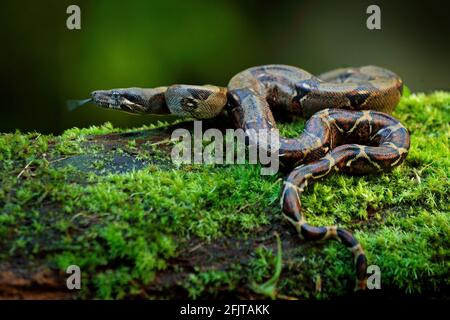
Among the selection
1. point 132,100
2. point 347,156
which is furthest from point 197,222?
point 132,100

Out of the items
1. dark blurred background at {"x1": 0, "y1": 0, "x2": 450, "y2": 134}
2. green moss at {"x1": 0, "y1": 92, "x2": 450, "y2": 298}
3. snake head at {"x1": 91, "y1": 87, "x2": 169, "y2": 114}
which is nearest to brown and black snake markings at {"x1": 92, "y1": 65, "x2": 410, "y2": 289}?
snake head at {"x1": 91, "y1": 87, "x2": 169, "y2": 114}

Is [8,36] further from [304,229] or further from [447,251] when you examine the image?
[447,251]

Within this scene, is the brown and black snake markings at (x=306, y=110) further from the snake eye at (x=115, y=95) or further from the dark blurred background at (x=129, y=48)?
the dark blurred background at (x=129, y=48)

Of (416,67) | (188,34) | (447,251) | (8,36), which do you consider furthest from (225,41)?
(447,251)

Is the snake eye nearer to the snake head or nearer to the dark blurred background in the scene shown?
the snake head

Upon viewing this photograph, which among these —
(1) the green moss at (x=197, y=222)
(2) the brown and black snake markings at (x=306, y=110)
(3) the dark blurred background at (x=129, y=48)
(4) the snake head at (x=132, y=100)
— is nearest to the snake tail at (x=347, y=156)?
(2) the brown and black snake markings at (x=306, y=110)

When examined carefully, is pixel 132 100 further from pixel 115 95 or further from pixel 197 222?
pixel 197 222
